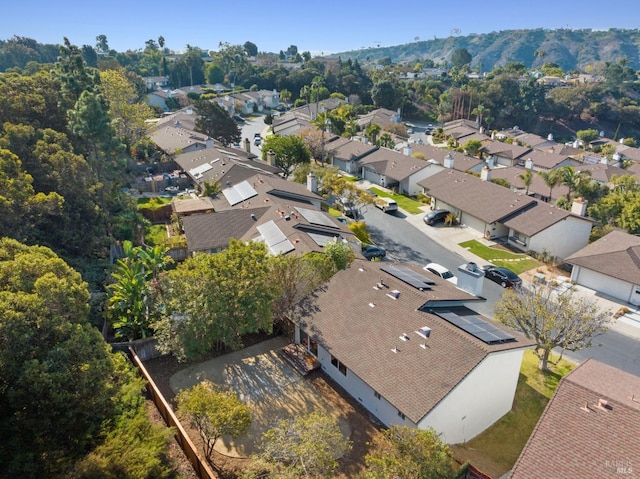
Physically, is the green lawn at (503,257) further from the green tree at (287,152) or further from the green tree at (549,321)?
the green tree at (287,152)

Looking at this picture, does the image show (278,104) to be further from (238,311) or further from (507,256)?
(238,311)

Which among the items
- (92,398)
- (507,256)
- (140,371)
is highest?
(92,398)

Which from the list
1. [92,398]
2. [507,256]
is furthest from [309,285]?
[507,256]

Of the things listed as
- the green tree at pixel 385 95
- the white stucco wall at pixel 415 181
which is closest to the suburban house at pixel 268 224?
the white stucco wall at pixel 415 181

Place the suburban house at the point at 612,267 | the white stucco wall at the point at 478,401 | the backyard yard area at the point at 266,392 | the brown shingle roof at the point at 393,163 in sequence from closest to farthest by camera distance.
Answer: the white stucco wall at the point at 478,401 < the backyard yard area at the point at 266,392 < the suburban house at the point at 612,267 < the brown shingle roof at the point at 393,163

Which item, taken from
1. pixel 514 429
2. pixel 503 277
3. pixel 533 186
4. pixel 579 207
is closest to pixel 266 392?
pixel 514 429

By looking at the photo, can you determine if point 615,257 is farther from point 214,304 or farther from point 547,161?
point 547,161

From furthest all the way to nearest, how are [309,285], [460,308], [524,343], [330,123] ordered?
[330,123], [309,285], [460,308], [524,343]
